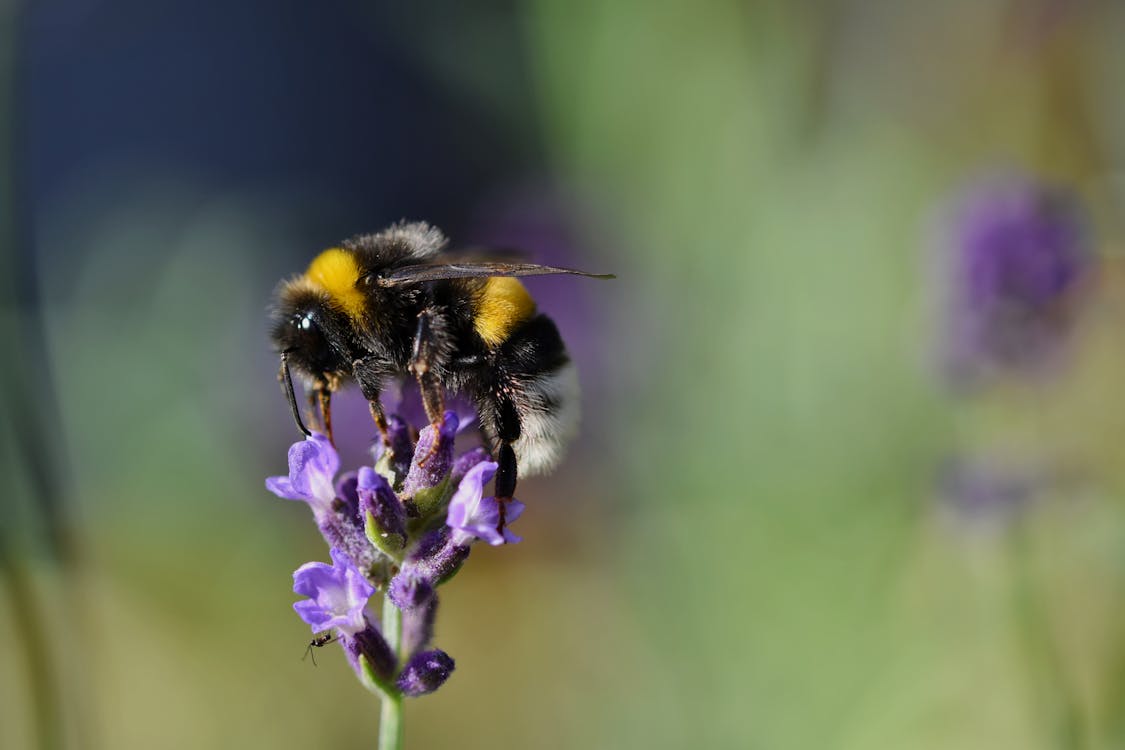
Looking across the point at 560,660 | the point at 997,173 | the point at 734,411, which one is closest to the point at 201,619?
the point at 560,660

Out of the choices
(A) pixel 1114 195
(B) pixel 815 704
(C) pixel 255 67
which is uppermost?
(C) pixel 255 67

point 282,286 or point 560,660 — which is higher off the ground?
point 282,286

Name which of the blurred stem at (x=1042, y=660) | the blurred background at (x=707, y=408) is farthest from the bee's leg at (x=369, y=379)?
the blurred stem at (x=1042, y=660)

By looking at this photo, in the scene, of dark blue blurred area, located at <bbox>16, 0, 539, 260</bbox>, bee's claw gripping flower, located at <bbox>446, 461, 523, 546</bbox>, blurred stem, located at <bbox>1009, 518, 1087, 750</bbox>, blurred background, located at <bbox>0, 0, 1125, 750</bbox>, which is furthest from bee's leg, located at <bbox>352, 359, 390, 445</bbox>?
dark blue blurred area, located at <bbox>16, 0, 539, 260</bbox>

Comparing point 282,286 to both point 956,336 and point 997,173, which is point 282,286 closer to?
point 956,336

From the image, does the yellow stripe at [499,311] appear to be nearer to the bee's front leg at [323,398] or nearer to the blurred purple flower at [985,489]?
the bee's front leg at [323,398]

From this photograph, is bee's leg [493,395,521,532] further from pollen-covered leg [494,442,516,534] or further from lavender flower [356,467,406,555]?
lavender flower [356,467,406,555]

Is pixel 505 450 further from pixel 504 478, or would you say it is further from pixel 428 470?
pixel 428 470
